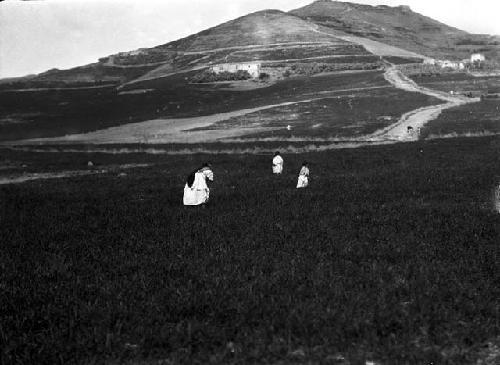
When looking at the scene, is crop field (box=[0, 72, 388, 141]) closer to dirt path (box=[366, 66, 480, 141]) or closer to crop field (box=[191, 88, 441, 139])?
dirt path (box=[366, 66, 480, 141])

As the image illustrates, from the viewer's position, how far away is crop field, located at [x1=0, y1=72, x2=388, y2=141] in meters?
122

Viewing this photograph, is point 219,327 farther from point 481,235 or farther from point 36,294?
point 481,235

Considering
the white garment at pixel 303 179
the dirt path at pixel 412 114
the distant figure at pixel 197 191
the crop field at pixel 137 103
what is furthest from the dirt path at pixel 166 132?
the distant figure at pixel 197 191

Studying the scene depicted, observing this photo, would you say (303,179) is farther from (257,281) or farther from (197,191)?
(257,281)

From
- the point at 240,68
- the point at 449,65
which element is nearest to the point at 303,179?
the point at 240,68

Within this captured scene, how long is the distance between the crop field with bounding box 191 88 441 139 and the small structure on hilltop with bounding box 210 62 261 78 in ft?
181

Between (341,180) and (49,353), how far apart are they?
2373 cm

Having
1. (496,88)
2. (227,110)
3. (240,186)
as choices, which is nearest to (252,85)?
(227,110)

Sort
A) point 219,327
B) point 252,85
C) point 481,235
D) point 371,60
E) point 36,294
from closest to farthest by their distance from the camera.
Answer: point 219,327
point 36,294
point 481,235
point 252,85
point 371,60

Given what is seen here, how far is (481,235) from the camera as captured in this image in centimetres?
1586

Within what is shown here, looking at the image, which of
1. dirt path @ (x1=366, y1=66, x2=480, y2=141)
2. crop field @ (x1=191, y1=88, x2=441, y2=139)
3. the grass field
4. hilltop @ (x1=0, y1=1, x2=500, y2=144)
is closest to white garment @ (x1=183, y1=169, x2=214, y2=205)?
dirt path @ (x1=366, y1=66, x2=480, y2=141)

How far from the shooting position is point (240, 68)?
184125mm

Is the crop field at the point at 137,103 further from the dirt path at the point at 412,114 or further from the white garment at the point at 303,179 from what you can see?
the white garment at the point at 303,179

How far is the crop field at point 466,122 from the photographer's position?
218ft
